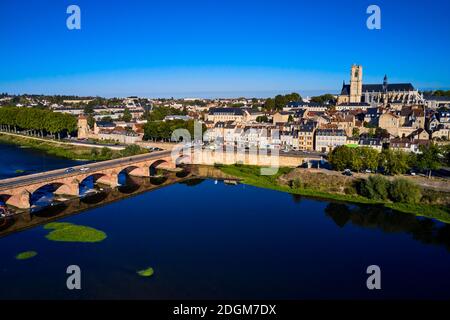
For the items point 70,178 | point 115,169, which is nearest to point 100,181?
point 115,169

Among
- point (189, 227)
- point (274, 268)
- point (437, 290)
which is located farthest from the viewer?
point (189, 227)

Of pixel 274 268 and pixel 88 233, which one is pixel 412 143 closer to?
pixel 274 268

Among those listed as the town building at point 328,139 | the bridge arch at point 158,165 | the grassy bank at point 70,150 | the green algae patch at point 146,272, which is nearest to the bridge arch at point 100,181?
the bridge arch at point 158,165

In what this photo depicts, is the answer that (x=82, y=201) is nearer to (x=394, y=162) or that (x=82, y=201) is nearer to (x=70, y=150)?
(x=394, y=162)

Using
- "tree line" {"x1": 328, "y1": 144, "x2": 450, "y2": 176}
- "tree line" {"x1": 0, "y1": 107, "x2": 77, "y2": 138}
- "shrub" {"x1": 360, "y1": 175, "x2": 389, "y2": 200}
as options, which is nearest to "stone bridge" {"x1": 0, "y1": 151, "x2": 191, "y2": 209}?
"tree line" {"x1": 328, "y1": 144, "x2": 450, "y2": 176}

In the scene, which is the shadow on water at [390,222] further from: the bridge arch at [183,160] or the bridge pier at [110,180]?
the bridge arch at [183,160]

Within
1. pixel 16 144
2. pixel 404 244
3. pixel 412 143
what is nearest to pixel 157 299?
pixel 404 244

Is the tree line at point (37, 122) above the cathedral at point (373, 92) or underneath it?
underneath
